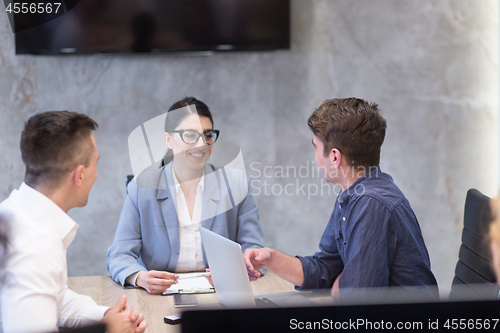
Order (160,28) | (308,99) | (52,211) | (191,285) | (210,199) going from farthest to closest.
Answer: (308,99)
(160,28)
(210,199)
(191,285)
(52,211)

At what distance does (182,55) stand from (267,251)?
1.71 m

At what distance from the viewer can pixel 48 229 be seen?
103 cm

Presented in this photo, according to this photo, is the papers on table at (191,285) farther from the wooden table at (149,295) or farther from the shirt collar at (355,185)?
the shirt collar at (355,185)

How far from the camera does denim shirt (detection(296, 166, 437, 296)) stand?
4.10 ft

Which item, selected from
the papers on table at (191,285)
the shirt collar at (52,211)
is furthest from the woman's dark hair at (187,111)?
the shirt collar at (52,211)

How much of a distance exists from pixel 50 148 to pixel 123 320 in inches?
18.4

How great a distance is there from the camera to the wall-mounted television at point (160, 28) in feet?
8.98

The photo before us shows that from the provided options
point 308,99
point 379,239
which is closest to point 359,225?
point 379,239

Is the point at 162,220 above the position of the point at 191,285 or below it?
above

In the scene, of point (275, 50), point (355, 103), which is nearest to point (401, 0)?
point (275, 50)

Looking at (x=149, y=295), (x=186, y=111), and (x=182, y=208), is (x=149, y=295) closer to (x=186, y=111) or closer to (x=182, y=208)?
(x=182, y=208)

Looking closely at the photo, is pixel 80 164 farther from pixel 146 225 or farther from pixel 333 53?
pixel 333 53

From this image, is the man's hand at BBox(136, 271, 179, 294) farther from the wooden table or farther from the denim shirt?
the denim shirt

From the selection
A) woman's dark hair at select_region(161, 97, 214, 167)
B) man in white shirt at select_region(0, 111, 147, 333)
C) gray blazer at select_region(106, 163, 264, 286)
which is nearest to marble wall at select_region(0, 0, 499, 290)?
woman's dark hair at select_region(161, 97, 214, 167)
